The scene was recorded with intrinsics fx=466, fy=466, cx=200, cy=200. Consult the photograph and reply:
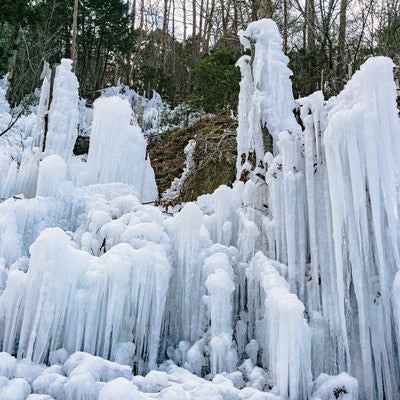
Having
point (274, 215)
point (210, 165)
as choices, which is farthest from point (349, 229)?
point (210, 165)

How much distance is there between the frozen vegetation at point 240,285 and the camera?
379cm

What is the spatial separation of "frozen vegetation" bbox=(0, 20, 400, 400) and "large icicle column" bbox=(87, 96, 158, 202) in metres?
1.57

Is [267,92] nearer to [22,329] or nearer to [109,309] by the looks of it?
[109,309]

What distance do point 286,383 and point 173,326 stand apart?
1448 millimetres

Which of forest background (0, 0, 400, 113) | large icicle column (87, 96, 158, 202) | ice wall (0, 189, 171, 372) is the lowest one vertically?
ice wall (0, 189, 171, 372)

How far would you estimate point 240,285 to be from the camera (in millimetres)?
4938

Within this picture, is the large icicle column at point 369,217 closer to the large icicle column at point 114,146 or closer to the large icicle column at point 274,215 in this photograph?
the large icicle column at point 274,215

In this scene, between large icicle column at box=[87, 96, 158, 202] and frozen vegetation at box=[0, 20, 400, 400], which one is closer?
frozen vegetation at box=[0, 20, 400, 400]

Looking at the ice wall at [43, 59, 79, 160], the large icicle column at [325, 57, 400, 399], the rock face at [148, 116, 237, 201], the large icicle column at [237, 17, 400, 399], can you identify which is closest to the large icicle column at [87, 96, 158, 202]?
the ice wall at [43, 59, 79, 160]

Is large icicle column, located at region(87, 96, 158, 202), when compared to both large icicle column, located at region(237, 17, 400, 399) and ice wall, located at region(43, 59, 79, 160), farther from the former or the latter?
large icicle column, located at region(237, 17, 400, 399)

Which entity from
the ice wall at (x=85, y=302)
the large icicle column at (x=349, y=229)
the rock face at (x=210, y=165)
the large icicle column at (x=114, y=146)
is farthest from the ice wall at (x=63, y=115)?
→ the large icicle column at (x=349, y=229)

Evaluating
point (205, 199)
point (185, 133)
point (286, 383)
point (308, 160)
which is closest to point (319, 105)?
point (308, 160)

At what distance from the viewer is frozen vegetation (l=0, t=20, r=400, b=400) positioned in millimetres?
3791

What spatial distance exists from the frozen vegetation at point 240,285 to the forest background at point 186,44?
354 centimetres
